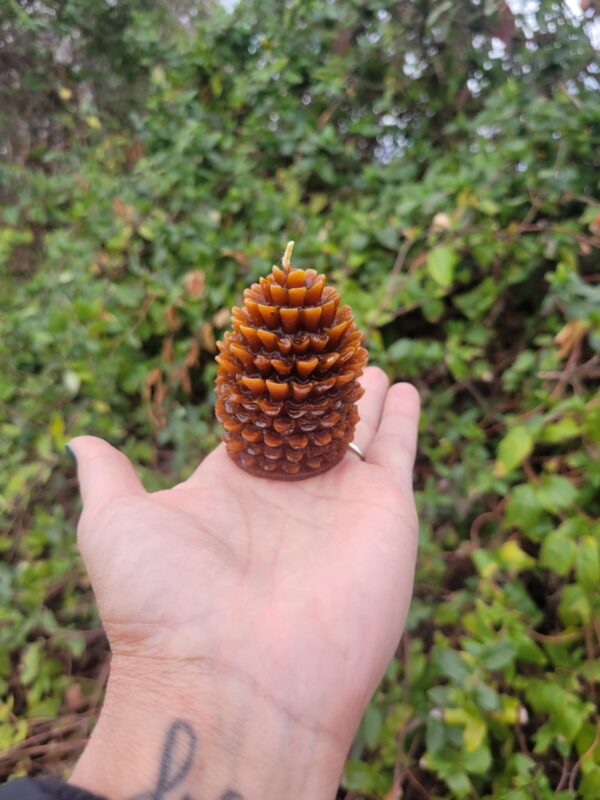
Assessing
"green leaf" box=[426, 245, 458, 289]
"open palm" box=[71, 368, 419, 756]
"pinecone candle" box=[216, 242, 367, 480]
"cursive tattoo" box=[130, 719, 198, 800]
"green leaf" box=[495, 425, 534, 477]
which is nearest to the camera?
"cursive tattoo" box=[130, 719, 198, 800]

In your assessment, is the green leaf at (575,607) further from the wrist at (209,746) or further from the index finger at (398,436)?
the wrist at (209,746)

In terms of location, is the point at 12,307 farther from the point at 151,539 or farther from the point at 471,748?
the point at 471,748

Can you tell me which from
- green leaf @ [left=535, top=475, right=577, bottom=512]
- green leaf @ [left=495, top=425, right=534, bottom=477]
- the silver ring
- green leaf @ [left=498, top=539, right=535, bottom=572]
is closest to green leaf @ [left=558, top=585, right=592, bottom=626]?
green leaf @ [left=498, top=539, right=535, bottom=572]

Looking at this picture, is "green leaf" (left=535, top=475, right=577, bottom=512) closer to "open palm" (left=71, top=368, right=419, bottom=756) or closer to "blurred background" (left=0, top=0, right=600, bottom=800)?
"blurred background" (left=0, top=0, right=600, bottom=800)

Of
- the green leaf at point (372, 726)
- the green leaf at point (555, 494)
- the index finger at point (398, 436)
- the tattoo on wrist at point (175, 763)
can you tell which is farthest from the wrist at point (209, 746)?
the green leaf at point (555, 494)

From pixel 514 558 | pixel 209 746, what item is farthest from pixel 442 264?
pixel 209 746

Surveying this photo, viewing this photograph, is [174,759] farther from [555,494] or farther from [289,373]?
[555,494]

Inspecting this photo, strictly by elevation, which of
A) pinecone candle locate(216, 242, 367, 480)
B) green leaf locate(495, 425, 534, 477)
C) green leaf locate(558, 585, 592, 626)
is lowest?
green leaf locate(558, 585, 592, 626)
